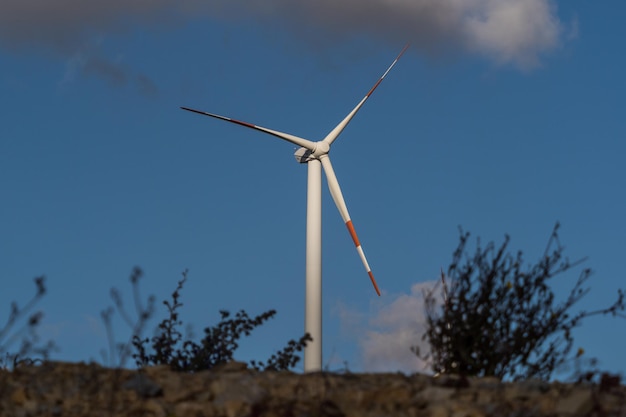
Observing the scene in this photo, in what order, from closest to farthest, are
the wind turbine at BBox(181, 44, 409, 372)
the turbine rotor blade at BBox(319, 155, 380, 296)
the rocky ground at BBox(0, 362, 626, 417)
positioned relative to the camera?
1. the rocky ground at BBox(0, 362, 626, 417)
2. the wind turbine at BBox(181, 44, 409, 372)
3. the turbine rotor blade at BBox(319, 155, 380, 296)

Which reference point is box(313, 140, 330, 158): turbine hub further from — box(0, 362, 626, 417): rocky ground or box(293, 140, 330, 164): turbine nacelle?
box(0, 362, 626, 417): rocky ground

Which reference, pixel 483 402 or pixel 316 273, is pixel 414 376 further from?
pixel 316 273

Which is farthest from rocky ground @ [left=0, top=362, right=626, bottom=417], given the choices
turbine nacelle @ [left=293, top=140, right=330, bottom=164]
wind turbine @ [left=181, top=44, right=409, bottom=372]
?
turbine nacelle @ [left=293, top=140, right=330, bottom=164]

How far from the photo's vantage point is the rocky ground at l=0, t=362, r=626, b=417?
8664mm

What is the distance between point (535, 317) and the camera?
12.7 meters

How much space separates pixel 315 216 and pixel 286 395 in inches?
553

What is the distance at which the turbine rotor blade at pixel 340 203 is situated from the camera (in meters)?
24.3

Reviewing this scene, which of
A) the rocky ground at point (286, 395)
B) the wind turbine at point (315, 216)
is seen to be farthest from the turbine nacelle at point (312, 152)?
the rocky ground at point (286, 395)

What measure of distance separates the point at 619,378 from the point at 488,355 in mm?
2541

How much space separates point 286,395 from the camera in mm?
9062

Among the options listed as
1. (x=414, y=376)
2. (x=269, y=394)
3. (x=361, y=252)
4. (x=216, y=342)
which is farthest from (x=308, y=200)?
(x=269, y=394)

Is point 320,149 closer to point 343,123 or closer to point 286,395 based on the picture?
point 343,123

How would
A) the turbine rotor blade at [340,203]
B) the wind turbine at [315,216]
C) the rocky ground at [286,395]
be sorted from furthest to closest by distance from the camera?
the turbine rotor blade at [340,203], the wind turbine at [315,216], the rocky ground at [286,395]

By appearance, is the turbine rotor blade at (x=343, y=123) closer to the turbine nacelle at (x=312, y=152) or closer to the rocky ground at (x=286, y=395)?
the turbine nacelle at (x=312, y=152)
